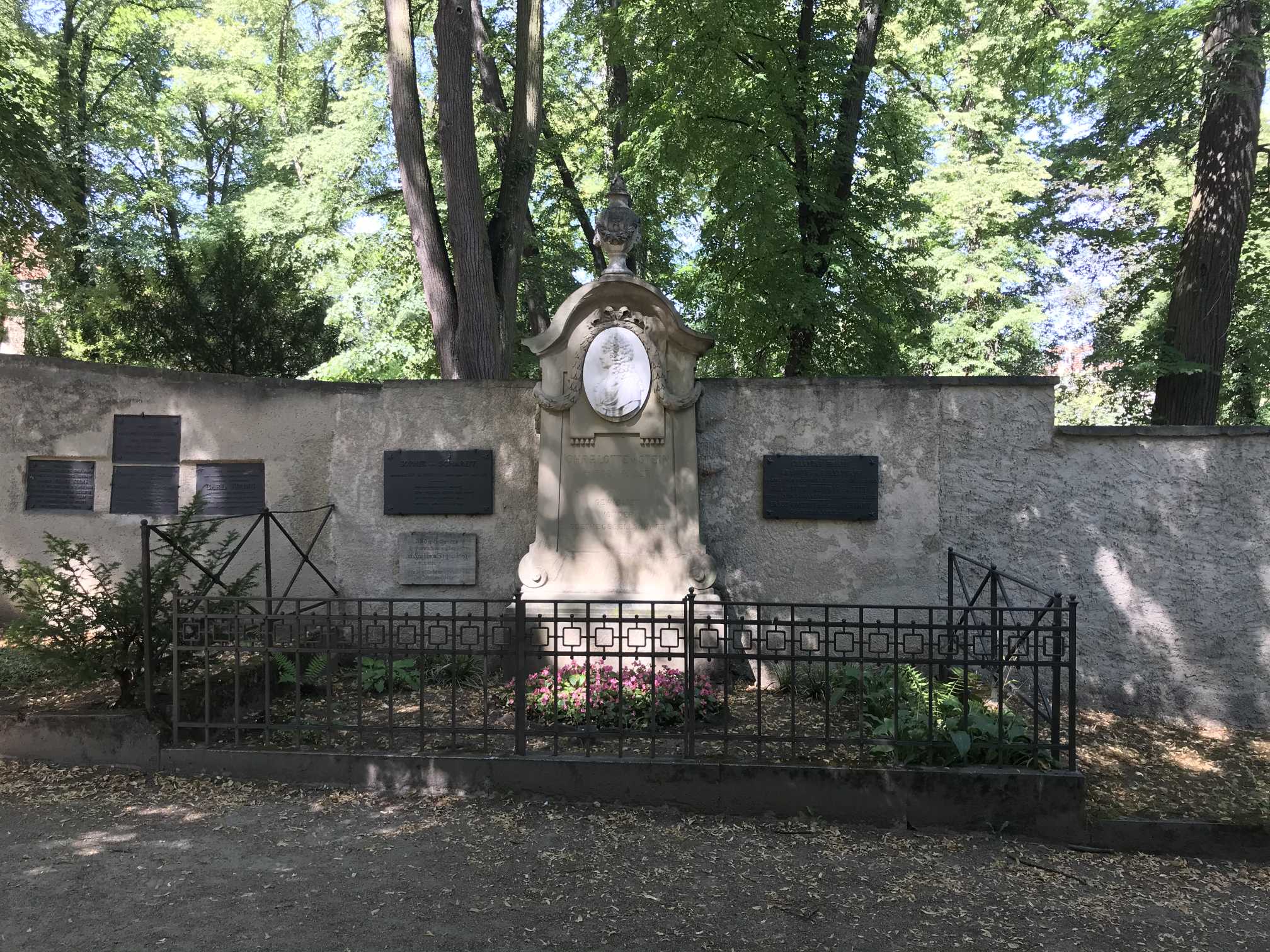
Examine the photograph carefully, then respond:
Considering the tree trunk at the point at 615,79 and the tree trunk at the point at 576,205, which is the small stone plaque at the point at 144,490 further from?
the tree trunk at the point at 576,205

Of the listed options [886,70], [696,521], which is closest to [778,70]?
[886,70]

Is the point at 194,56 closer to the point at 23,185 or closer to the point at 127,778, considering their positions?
the point at 23,185

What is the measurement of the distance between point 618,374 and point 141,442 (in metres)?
4.20

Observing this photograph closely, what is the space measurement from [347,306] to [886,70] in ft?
30.5

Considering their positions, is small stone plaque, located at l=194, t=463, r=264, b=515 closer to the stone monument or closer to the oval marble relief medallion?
the stone monument

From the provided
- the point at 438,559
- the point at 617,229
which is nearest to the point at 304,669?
the point at 438,559

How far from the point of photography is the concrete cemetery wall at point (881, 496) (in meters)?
6.75

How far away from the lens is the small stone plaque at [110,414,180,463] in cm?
764

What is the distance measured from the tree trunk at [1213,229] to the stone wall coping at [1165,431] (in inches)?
103

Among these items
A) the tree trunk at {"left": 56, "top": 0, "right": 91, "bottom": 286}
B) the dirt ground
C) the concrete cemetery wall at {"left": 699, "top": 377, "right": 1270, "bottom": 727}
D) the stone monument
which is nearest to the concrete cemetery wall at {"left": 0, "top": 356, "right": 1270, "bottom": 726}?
the concrete cemetery wall at {"left": 699, "top": 377, "right": 1270, "bottom": 727}

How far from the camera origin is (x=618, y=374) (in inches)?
268

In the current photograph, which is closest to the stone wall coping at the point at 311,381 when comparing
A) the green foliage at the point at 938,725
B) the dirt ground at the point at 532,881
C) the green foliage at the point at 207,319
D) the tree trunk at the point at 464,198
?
the tree trunk at the point at 464,198

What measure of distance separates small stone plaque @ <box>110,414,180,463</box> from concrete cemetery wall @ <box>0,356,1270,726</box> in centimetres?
10

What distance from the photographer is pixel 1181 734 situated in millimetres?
6512
